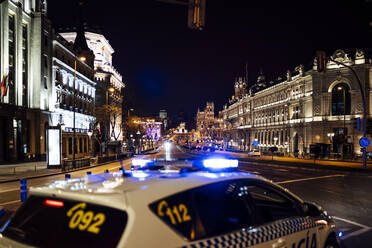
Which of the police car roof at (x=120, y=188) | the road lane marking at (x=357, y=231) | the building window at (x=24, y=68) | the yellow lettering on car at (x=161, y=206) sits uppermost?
the building window at (x=24, y=68)

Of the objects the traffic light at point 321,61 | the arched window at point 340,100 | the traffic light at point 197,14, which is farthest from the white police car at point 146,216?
the arched window at point 340,100

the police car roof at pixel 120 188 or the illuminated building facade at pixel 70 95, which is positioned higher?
the illuminated building facade at pixel 70 95

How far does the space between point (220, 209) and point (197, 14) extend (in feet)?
21.5

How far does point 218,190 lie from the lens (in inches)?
125

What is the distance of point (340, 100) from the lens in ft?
191

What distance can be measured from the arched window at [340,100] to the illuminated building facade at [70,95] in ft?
151

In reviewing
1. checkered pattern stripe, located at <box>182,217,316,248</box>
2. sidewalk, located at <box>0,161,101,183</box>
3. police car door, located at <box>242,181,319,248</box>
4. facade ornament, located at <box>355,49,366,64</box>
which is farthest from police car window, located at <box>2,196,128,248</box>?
facade ornament, located at <box>355,49,366,64</box>

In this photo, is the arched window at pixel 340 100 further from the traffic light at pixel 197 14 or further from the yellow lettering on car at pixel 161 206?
the yellow lettering on car at pixel 161 206

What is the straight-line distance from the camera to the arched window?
188 ft

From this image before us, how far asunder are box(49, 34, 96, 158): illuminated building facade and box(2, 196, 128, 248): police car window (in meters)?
33.4

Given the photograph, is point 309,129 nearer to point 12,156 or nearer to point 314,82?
point 314,82

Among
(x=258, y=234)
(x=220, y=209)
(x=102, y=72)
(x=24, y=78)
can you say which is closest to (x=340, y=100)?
(x=24, y=78)

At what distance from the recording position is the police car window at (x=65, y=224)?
230 centimetres

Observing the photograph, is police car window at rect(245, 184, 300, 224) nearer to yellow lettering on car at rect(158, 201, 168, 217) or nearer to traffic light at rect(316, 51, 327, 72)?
yellow lettering on car at rect(158, 201, 168, 217)
